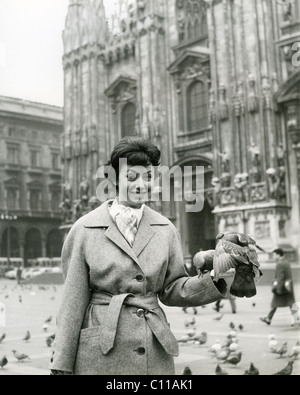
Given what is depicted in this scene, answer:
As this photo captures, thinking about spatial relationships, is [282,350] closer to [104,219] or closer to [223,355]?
[223,355]

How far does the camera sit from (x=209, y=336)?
902 cm

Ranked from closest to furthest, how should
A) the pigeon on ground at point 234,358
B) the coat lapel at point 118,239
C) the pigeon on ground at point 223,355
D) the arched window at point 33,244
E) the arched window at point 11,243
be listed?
1. the coat lapel at point 118,239
2. the pigeon on ground at point 234,358
3. the pigeon on ground at point 223,355
4. the arched window at point 11,243
5. the arched window at point 33,244

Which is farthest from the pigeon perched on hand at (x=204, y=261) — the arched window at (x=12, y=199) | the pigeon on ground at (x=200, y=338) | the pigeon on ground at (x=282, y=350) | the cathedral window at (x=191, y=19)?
the arched window at (x=12, y=199)

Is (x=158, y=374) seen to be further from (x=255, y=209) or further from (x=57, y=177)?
(x=57, y=177)

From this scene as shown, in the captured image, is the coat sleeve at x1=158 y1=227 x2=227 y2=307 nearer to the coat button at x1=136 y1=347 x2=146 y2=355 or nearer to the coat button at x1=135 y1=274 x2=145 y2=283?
the coat button at x1=135 y1=274 x2=145 y2=283

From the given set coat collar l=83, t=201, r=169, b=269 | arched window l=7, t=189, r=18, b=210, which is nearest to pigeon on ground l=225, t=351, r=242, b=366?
coat collar l=83, t=201, r=169, b=269

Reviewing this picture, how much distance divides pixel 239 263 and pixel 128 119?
27.2 m

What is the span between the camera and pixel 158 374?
2.70m

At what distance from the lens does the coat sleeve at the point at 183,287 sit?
2.68 m

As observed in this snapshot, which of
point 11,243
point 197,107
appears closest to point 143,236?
point 197,107

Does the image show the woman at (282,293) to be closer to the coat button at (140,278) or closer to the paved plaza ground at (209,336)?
the paved plaza ground at (209,336)

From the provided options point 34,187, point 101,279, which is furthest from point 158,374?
point 34,187

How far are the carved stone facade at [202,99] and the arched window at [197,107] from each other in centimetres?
5
